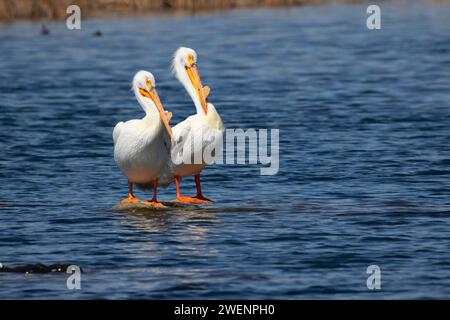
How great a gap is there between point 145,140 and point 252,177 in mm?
3030

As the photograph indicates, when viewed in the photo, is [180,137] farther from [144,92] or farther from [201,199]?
[201,199]

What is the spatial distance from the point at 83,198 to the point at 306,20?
909 inches

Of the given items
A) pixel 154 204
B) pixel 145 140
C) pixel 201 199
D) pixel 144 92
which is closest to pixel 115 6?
pixel 201 199

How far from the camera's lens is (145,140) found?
1261 centimetres

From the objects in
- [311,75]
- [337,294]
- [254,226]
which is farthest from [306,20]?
[337,294]

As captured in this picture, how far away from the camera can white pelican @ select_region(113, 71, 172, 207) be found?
41.4 ft

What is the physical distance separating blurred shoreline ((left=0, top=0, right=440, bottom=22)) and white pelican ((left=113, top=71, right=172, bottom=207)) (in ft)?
68.0

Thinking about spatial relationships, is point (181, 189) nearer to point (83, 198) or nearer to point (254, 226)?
point (83, 198)

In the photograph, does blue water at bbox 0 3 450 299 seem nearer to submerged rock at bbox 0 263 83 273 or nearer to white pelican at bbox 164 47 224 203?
submerged rock at bbox 0 263 83 273

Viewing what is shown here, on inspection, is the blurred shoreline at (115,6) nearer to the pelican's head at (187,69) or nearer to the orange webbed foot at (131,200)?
the pelican's head at (187,69)

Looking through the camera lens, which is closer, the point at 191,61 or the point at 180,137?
the point at 180,137

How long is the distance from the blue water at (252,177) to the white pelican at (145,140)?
52 centimetres

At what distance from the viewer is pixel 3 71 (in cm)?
2795

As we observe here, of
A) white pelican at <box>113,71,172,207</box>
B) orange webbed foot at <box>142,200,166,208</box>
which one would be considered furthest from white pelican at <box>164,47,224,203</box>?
orange webbed foot at <box>142,200,166,208</box>
